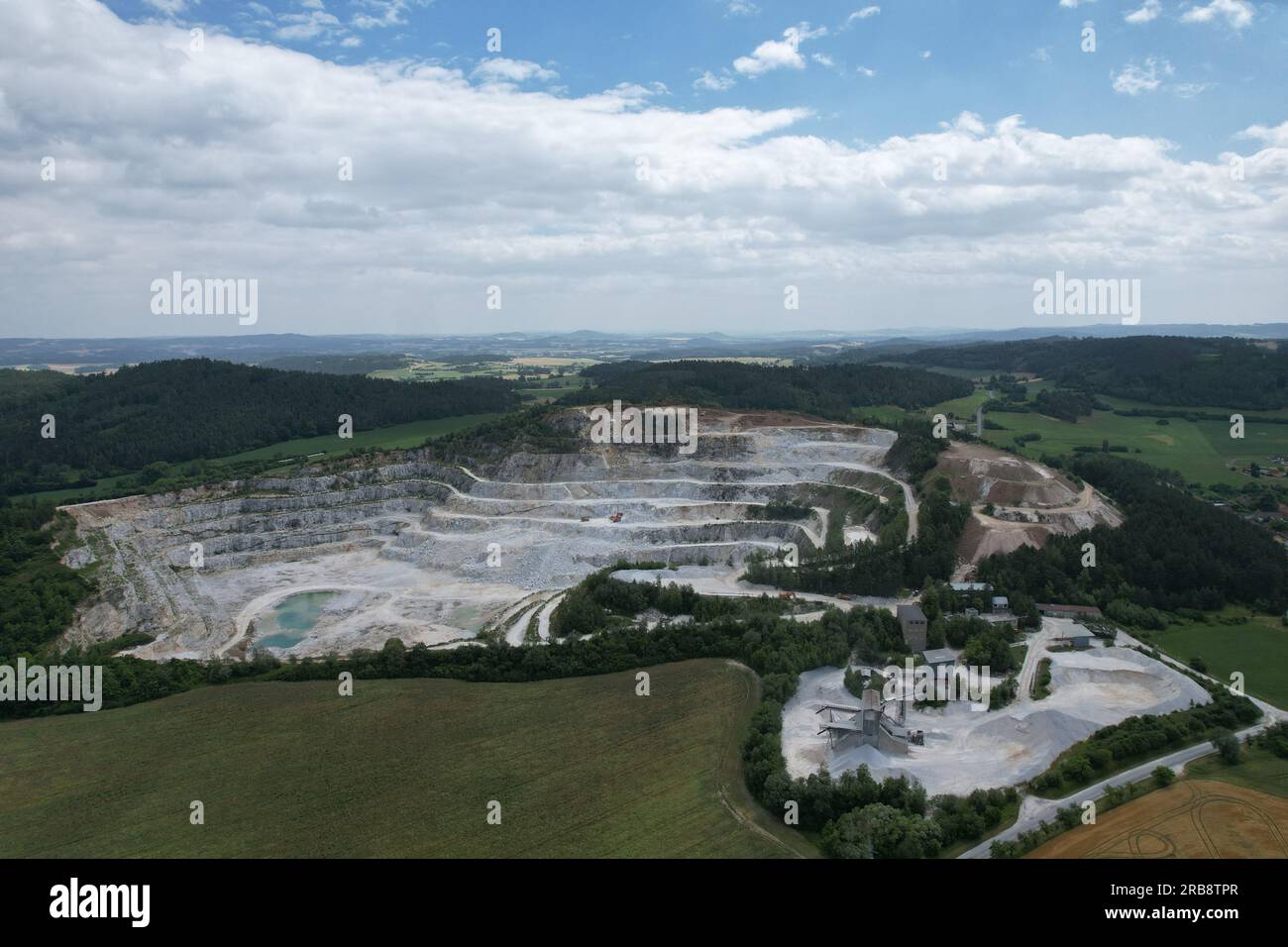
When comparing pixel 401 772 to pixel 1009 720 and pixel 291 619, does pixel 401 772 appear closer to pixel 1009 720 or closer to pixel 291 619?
pixel 1009 720

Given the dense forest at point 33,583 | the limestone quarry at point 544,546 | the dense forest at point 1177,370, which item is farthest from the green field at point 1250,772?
the dense forest at point 1177,370

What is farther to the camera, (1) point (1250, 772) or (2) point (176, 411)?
(2) point (176, 411)

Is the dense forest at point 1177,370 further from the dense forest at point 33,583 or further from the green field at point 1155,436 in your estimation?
the dense forest at point 33,583

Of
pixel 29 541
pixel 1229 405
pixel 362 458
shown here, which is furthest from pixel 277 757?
pixel 1229 405

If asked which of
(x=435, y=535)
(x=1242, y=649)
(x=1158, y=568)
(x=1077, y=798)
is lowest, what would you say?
(x=1077, y=798)

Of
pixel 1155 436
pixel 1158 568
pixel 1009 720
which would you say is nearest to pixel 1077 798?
pixel 1009 720
